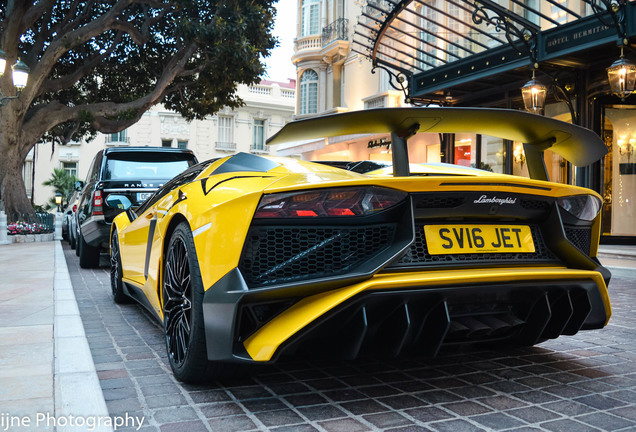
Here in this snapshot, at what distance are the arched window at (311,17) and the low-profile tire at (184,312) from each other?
25.9 meters

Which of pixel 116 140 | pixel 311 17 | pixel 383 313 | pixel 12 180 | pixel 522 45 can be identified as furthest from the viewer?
pixel 116 140

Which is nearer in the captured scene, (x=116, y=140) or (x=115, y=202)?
(x=115, y=202)

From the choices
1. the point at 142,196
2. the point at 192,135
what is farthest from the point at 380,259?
the point at 192,135

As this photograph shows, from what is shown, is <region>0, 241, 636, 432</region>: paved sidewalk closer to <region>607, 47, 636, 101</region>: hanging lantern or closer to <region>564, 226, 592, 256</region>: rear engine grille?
<region>564, 226, 592, 256</region>: rear engine grille

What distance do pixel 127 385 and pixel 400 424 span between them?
1363mm

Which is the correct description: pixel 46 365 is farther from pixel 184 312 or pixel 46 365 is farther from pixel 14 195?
pixel 14 195

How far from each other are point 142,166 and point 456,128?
6511 mm

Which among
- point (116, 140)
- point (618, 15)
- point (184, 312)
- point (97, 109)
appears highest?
point (116, 140)

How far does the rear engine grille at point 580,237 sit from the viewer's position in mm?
2969

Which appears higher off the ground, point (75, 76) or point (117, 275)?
point (75, 76)

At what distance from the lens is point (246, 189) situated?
8.32ft

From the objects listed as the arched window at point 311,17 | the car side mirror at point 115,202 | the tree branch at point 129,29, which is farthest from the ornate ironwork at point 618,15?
the arched window at point 311,17

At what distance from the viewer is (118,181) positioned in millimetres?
8312

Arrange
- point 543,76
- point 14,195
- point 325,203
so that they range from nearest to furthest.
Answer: point 325,203
point 543,76
point 14,195
